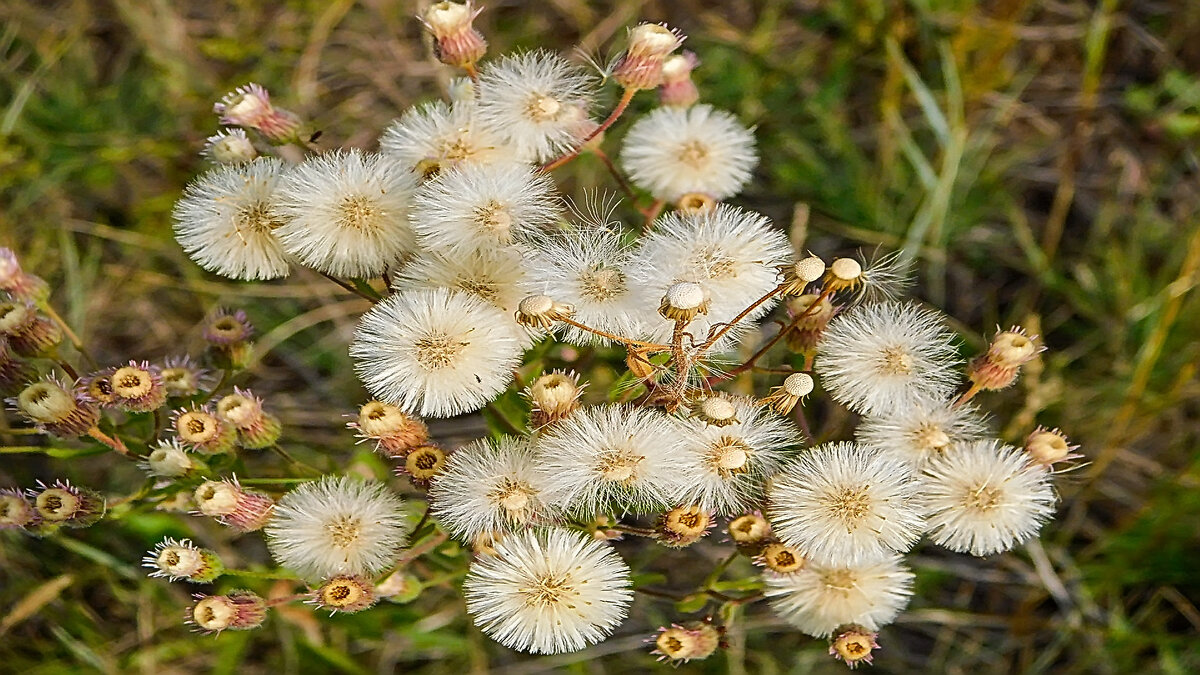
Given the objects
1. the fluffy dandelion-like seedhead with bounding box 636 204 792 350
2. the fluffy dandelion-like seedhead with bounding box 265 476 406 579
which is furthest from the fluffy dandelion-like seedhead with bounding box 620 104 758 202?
the fluffy dandelion-like seedhead with bounding box 265 476 406 579

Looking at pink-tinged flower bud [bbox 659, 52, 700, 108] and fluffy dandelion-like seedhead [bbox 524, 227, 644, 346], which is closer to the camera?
fluffy dandelion-like seedhead [bbox 524, 227, 644, 346]

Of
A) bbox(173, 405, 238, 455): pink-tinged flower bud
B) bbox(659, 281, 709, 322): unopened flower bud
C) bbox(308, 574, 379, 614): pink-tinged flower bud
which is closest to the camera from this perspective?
bbox(659, 281, 709, 322): unopened flower bud

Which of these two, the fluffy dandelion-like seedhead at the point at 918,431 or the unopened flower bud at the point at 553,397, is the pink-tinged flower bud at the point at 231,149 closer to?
the unopened flower bud at the point at 553,397

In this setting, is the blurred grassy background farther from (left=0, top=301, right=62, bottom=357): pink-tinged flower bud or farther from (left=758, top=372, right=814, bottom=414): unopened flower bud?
(left=758, top=372, right=814, bottom=414): unopened flower bud

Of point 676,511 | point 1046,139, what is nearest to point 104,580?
point 676,511

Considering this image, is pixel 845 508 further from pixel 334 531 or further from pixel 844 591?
pixel 334 531

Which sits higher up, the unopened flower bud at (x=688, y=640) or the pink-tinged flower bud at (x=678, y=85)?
the pink-tinged flower bud at (x=678, y=85)

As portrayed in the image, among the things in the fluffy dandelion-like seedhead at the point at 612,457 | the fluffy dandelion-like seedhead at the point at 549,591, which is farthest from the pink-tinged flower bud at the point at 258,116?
the fluffy dandelion-like seedhead at the point at 549,591
